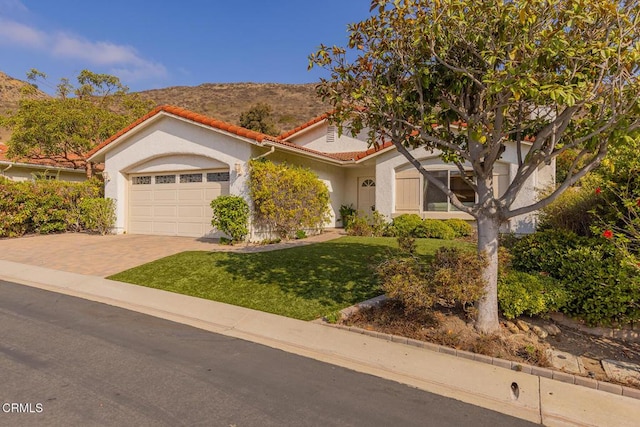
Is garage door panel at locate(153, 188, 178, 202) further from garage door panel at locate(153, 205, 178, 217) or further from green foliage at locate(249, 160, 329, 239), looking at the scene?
green foliage at locate(249, 160, 329, 239)

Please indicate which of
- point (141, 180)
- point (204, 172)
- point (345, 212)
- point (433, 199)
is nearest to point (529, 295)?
point (433, 199)

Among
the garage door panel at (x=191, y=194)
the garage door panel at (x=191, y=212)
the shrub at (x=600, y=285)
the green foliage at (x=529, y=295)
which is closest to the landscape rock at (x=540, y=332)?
the green foliage at (x=529, y=295)

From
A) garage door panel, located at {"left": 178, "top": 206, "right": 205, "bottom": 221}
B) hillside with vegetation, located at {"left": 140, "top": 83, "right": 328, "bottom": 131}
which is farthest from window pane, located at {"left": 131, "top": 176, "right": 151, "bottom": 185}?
hillside with vegetation, located at {"left": 140, "top": 83, "right": 328, "bottom": 131}

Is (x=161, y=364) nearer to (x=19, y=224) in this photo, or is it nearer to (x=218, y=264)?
(x=218, y=264)

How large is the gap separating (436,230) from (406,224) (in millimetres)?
1177

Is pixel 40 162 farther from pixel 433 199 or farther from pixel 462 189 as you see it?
pixel 462 189

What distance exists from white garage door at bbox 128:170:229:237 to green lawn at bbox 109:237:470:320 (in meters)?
3.68

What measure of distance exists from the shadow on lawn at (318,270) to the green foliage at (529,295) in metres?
1.99

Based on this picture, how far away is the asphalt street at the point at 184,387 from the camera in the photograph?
3373 millimetres

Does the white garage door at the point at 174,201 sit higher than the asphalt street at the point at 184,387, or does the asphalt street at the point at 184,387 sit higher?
the white garage door at the point at 174,201

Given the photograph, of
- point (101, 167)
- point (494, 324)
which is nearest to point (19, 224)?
point (101, 167)

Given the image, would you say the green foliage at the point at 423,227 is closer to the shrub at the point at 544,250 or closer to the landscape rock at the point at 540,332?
the shrub at the point at 544,250

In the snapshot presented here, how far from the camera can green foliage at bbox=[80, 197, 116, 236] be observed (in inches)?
597

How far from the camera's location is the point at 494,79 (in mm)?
4473
